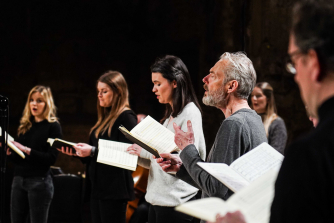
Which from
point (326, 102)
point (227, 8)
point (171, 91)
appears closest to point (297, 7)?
point (326, 102)

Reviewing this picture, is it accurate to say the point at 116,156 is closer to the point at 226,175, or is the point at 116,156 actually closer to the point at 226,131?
the point at 226,131

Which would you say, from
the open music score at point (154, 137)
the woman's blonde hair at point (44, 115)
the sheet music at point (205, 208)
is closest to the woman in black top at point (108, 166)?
the open music score at point (154, 137)

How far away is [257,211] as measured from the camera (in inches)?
37.4

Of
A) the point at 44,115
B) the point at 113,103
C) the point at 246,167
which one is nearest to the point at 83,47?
the point at 44,115

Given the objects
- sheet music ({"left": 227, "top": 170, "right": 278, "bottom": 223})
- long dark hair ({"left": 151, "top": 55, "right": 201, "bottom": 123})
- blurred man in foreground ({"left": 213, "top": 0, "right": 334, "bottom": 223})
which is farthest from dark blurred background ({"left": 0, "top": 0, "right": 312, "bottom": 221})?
blurred man in foreground ({"left": 213, "top": 0, "right": 334, "bottom": 223})

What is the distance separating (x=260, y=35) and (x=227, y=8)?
2.06 ft

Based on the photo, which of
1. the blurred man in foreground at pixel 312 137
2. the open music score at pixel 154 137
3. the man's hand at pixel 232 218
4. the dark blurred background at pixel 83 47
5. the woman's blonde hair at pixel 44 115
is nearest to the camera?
the blurred man in foreground at pixel 312 137

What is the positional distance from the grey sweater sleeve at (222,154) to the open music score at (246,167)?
0.84 feet

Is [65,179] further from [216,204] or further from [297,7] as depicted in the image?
[297,7]

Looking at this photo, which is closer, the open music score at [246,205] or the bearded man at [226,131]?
the open music score at [246,205]

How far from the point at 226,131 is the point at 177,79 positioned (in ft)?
2.99

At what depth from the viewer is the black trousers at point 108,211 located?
2.61m

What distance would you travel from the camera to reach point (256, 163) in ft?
3.94

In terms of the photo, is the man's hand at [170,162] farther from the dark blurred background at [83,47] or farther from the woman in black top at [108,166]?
the dark blurred background at [83,47]
